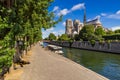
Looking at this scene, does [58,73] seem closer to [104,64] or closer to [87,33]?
[104,64]

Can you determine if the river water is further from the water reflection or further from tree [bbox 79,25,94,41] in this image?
tree [bbox 79,25,94,41]

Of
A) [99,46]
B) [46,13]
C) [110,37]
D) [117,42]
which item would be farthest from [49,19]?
[110,37]

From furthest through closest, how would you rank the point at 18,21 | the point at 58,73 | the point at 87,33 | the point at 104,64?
the point at 87,33 → the point at 104,64 → the point at 58,73 → the point at 18,21

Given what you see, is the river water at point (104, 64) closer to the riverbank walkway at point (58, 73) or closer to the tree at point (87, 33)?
the riverbank walkway at point (58, 73)

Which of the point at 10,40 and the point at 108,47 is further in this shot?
the point at 108,47

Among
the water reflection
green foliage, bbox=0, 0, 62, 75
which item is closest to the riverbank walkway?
green foliage, bbox=0, 0, 62, 75

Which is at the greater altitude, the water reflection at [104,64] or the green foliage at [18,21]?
the green foliage at [18,21]

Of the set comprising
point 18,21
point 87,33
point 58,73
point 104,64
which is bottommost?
point 104,64

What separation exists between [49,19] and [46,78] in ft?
27.3

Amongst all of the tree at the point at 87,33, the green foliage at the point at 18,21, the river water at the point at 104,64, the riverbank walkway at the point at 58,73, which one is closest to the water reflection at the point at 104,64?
the river water at the point at 104,64

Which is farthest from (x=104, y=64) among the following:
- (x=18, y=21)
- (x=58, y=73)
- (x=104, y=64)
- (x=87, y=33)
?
(x=87, y=33)

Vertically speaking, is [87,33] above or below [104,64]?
above

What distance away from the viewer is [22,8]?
15312 millimetres

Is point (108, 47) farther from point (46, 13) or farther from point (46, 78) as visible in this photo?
point (46, 78)
